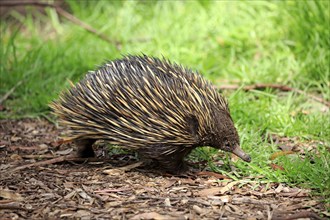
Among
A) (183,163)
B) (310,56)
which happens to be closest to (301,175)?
(183,163)

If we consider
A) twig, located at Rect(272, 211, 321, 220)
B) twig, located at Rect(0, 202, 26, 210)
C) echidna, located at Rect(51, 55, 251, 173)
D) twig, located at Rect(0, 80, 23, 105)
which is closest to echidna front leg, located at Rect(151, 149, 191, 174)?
echidna, located at Rect(51, 55, 251, 173)

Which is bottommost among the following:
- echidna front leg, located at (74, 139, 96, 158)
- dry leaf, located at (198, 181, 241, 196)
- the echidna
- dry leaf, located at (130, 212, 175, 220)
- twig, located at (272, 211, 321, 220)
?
twig, located at (272, 211, 321, 220)

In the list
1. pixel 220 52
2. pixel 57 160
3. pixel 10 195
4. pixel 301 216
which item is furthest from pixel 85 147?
pixel 220 52

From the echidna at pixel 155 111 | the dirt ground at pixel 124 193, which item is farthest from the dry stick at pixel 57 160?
the echidna at pixel 155 111

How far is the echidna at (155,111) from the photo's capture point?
3846 mm

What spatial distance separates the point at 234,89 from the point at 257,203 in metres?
2.33

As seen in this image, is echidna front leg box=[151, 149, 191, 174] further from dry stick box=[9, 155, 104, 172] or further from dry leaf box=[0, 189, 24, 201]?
dry leaf box=[0, 189, 24, 201]

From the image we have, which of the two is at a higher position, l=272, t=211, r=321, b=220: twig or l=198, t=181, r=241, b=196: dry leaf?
l=198, t=181, r=241, b=196: dry leaf

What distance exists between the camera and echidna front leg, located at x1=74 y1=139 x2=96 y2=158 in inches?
168

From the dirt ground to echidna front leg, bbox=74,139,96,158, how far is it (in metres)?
0.06

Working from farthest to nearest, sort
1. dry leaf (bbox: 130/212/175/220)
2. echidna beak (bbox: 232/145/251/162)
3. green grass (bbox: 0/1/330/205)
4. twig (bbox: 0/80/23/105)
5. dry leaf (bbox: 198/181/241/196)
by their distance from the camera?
twig (bbox: 0/80/23/105), green grass (bbox: 0/1/330/205), echidna beak (bbox: 232/145/251/162), dry leaf (bbox: 198/181/241/196), dry leaf (bbox: 130/212/175/220)

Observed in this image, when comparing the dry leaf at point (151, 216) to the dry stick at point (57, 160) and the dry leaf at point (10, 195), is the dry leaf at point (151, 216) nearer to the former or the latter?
the dry leaf at point (10, 195)

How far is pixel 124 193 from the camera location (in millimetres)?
3734

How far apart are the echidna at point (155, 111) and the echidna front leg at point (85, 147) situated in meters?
0.15
